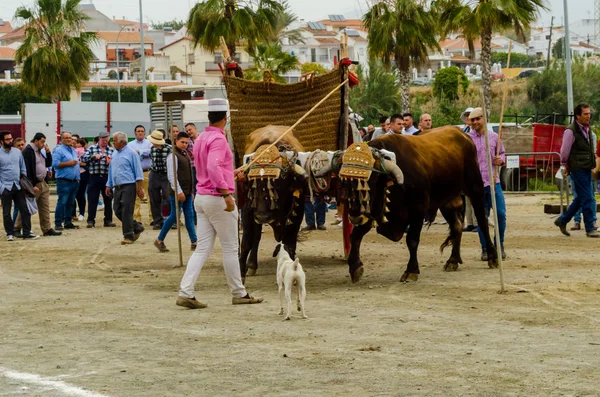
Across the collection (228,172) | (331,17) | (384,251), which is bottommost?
(384,251)

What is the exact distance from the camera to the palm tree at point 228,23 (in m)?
39.8

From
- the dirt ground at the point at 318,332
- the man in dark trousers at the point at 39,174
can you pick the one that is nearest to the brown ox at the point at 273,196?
the dirt ground at the point at 318,332

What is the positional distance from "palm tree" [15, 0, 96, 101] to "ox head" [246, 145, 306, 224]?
1592 inches

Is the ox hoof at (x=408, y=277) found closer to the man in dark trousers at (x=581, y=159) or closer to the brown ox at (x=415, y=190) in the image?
the brown ox at (x=415, y=190)

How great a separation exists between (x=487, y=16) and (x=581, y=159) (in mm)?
22320

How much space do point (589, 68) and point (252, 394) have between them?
2697 inches

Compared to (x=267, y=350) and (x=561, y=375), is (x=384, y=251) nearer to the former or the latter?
(x=267, y=350)

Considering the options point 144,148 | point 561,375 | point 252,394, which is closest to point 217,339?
point 252,394

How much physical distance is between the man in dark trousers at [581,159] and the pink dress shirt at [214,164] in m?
8.30

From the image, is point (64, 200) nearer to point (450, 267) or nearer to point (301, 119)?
point (301, 119)

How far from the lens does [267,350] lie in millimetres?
9172

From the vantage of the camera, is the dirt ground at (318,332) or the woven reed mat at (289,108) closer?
the dirt ground at (318,332)

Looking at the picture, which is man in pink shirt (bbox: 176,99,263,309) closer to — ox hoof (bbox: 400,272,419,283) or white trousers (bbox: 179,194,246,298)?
white trousers (bbox: 179,194,246,298)

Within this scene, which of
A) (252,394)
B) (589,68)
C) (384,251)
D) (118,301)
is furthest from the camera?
(589,68)
